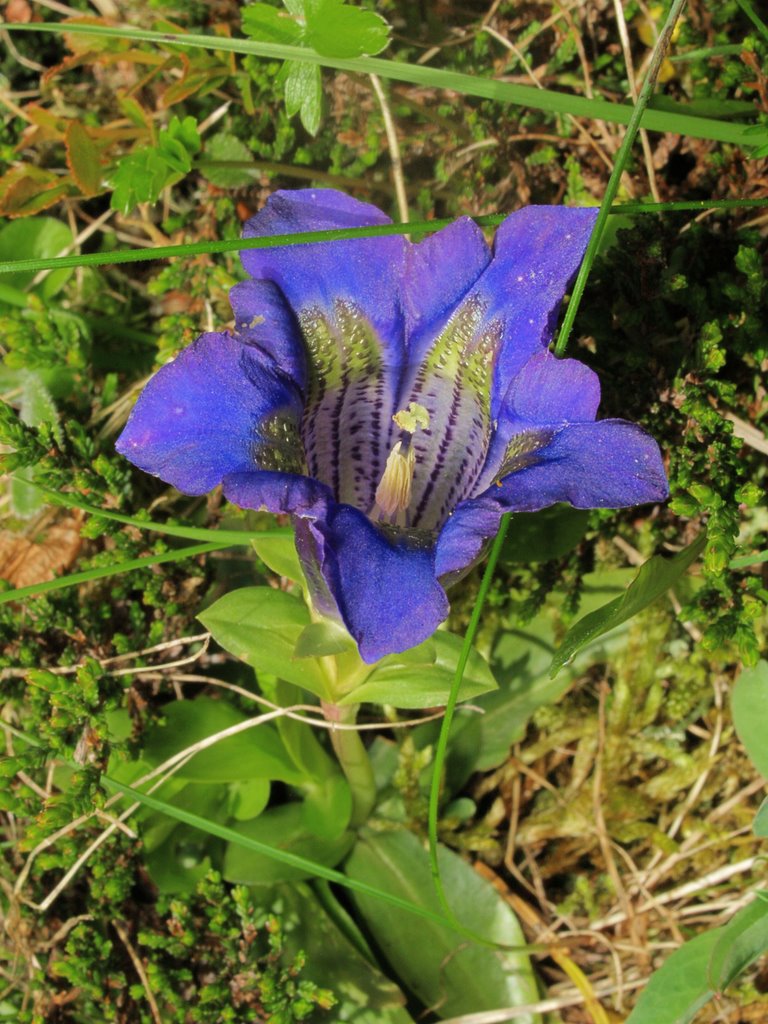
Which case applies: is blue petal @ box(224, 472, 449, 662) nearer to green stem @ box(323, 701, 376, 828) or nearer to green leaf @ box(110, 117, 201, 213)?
green stem @ box(323, 701, 376, 828)

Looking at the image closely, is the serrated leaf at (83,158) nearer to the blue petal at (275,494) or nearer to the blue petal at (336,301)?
the blue petal at (336,301)

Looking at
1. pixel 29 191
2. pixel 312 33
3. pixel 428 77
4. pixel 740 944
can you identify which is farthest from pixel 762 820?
pixel 29 191

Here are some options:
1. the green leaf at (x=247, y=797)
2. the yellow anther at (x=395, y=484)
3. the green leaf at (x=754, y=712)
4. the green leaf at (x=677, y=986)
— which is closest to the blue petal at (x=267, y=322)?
the yellow anther at (x=395, y=484)

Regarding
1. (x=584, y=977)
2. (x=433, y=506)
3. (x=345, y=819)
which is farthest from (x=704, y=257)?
(x=584, y=977)

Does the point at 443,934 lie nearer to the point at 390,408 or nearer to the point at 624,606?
the point at 624,606

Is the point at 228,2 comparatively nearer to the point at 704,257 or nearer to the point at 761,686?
the point at 704,257

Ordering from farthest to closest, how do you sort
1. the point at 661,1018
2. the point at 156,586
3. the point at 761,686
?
the point at 156,586 → the point at 761,686 → the point at 661,1018
